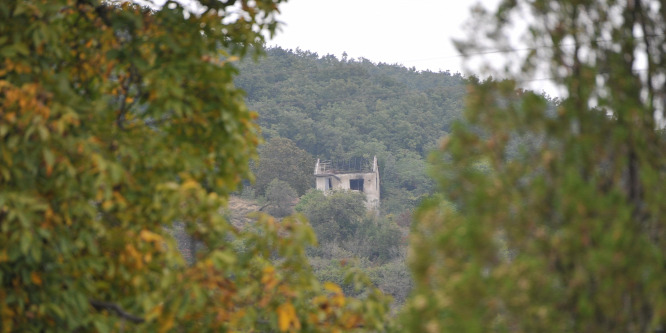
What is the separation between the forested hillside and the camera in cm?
4981

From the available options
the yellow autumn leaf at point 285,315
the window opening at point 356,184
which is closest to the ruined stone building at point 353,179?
the window opening at point 356,184

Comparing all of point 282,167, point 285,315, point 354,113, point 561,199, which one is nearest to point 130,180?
point 285,315

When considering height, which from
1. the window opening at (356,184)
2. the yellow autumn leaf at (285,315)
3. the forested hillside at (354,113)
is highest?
the forested hillside at (354,113)

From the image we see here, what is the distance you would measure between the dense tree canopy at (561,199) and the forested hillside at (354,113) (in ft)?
141

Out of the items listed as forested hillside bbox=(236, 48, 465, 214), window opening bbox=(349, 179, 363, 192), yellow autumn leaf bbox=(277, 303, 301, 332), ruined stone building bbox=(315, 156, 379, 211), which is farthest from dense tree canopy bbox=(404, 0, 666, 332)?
window opening bbox=(349, 179, 363, 192)

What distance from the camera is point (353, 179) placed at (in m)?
46.8

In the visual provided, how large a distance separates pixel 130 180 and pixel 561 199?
1.62 meters

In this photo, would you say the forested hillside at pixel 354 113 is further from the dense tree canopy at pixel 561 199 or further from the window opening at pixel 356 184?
the dense tree canopy at pixel 561 199

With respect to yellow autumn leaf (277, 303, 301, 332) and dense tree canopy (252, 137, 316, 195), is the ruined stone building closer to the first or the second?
dense tree canopy (252, 137, 316, 195)

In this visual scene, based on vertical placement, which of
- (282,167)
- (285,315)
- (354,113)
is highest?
(354,113)

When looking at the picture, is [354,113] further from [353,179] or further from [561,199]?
[561,199]

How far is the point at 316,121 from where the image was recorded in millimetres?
55375

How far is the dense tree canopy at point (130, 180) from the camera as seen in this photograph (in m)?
2.35

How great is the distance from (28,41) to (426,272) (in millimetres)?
1824
